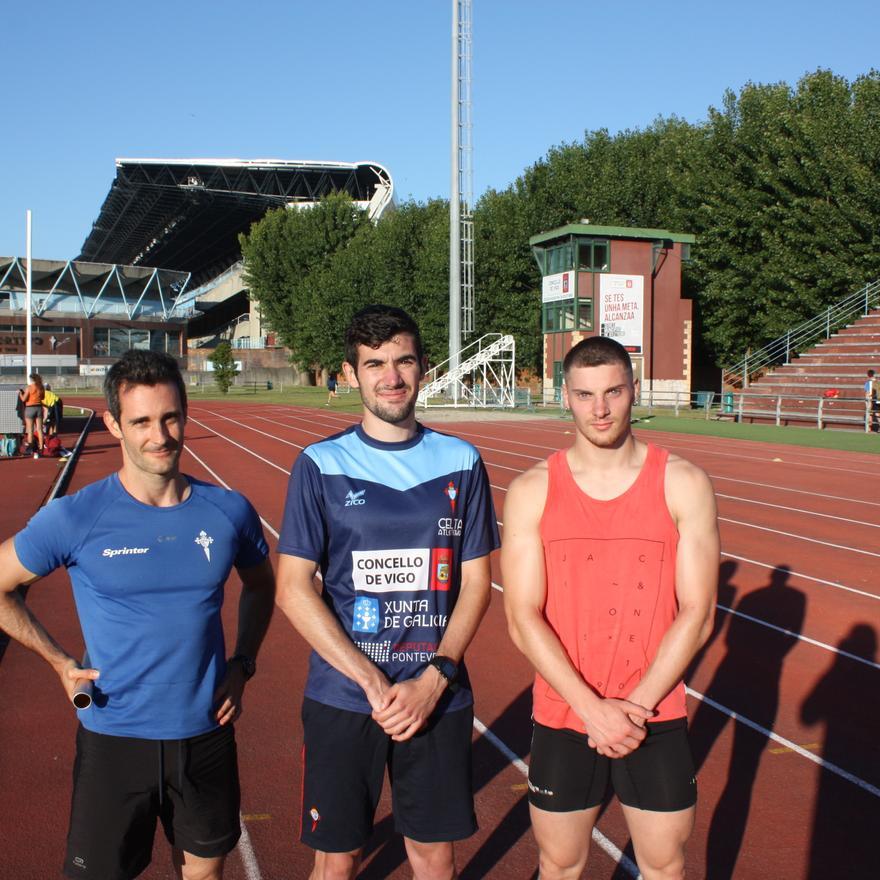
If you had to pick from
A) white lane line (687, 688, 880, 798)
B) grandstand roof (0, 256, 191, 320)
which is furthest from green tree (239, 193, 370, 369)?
white lane line (687, 688, 880, 798)

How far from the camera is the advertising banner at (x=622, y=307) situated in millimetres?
38844

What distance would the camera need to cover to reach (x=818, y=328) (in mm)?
36469

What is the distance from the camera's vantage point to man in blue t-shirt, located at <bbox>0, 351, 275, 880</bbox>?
2.58 m

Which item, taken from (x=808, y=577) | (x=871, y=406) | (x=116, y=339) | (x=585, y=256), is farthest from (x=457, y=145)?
(x=116, y=339)

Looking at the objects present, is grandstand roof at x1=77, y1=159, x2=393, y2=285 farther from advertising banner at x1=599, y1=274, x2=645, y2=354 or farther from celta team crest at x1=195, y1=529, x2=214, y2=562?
celta team crest at x1=195, y1=529, x2=214, y2=562

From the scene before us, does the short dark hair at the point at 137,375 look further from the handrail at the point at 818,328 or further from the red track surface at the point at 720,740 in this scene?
the handrail at the point at 818,328

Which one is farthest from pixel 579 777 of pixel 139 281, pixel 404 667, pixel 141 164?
pixel 139 281

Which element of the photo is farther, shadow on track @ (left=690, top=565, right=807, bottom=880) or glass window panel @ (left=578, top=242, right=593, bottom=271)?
glass window panel @ (left=578, top=242, right=593, bottom=271)

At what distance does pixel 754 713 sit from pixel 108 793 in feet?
12.1

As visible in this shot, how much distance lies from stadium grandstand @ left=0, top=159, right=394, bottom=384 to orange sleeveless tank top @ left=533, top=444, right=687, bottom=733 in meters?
67.9

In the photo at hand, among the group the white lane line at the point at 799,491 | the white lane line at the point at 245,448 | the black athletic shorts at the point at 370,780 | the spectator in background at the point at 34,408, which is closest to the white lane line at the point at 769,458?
the white lane line at the point at 799,491

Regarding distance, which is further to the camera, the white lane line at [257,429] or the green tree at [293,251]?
the green tree at [293,251]

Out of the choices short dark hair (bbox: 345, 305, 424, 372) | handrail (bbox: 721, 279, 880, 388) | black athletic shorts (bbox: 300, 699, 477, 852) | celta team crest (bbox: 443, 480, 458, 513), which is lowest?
black athletic shorts (bbox: 300, 699, 477, 852)

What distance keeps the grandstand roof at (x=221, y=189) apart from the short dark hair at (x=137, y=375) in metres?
72.4
